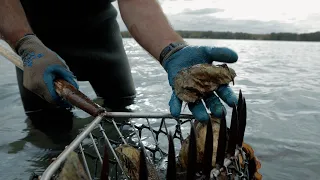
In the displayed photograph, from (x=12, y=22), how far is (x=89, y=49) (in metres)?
2.25

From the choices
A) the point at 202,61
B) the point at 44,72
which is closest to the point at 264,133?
the point at 202,61

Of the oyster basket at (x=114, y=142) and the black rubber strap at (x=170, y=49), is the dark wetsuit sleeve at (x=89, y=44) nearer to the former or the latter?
the oyster basket at (x=114, y=142)

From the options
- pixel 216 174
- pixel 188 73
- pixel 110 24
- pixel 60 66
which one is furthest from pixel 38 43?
pixel 110 24

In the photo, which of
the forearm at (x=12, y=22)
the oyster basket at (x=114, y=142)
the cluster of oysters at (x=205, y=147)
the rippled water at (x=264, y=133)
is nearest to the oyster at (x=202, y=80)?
the cluster of oysters at (x=205, y=147)

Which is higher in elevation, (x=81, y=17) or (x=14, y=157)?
(x=81, y=17)

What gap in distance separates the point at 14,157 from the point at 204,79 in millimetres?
2188

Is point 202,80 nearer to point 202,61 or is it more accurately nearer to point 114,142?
point 202,61

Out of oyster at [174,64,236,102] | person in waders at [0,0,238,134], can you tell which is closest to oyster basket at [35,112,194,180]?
oyster at [174,64,236,102]

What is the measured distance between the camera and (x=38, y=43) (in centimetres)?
266

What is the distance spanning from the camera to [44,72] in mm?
2379

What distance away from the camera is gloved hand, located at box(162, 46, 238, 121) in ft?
6.89

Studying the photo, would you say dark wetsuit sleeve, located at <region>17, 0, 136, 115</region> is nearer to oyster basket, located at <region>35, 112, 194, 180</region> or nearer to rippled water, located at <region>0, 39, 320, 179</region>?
rippled water, located at <region>0, 39, 320, 179</region>

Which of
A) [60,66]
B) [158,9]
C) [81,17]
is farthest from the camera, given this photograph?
[81,17]

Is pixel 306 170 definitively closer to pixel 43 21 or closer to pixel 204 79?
pixel 204 79
